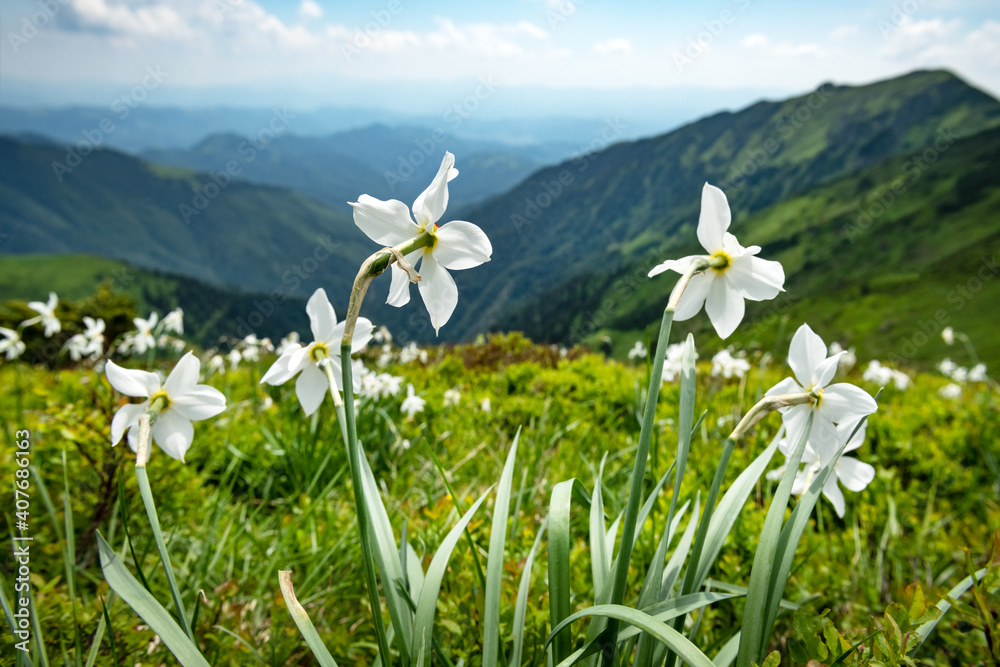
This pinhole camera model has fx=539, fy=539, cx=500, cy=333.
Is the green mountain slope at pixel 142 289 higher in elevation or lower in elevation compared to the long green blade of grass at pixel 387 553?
lower

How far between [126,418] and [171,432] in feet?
0.42

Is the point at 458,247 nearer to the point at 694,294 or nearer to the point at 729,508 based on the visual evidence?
the point at 694,294

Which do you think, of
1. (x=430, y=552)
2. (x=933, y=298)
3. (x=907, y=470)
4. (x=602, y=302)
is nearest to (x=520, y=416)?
(x=430, y=552)

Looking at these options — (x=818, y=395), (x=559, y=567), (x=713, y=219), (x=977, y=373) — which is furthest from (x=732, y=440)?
(x=977, y=373)

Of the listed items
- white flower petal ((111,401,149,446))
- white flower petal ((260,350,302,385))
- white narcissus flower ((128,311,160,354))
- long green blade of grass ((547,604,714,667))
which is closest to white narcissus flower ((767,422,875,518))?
long green blade of grass ((547,604,714,667))

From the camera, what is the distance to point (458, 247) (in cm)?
142

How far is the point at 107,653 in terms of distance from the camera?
213 cm

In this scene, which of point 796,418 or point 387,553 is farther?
point 387,553

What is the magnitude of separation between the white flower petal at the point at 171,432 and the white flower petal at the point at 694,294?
146 centimetres

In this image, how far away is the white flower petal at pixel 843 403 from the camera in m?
1.45

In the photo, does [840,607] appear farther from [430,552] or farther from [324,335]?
[324,335]

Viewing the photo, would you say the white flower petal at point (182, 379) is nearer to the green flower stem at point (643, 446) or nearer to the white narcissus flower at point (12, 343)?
the green flower stem at point (643, 446)
